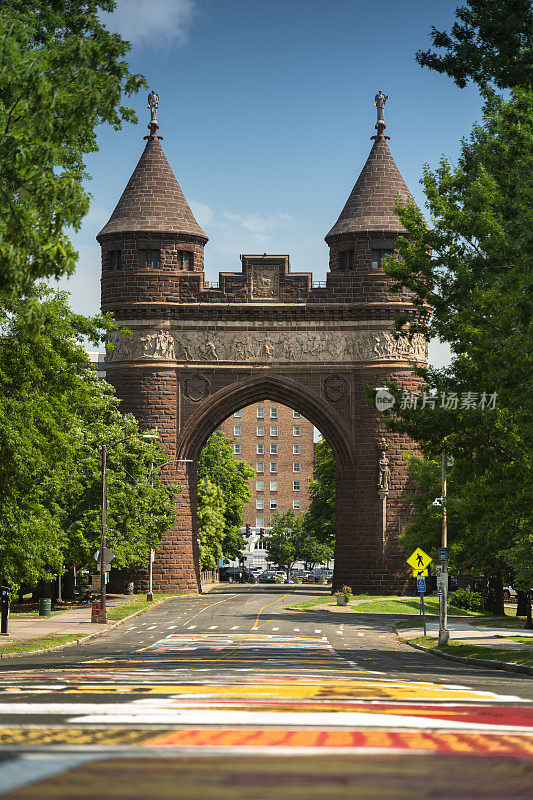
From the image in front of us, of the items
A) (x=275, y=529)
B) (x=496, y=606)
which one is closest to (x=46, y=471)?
(x=496, y=606)

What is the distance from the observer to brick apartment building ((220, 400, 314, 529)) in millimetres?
137625

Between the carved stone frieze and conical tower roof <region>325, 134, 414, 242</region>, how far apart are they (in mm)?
6108

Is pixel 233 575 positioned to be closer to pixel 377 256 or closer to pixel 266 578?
pixel 266 578

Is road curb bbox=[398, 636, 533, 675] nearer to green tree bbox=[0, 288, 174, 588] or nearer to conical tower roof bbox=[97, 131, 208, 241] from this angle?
green tree bbox=[0, 288, 174, 588]

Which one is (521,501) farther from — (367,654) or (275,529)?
(275,529)

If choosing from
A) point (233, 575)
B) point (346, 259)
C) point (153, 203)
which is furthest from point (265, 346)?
point (233, 575)

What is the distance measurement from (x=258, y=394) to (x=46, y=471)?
33.2 metres

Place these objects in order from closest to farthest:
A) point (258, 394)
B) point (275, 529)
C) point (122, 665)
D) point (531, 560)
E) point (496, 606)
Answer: point (122, 665) → point (531, 560) → point (496, 606) → point (258, 394) → point (275, 529)

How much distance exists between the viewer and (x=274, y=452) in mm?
138250

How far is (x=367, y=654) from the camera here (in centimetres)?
2442

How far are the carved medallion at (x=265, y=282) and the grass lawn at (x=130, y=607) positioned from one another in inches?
660

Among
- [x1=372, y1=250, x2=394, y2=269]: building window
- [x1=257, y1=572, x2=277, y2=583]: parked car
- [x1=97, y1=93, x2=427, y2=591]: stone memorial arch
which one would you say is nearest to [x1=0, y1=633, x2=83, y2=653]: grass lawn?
[x1=97, y1=93, x2=427, y2=591]: stone memorial arch

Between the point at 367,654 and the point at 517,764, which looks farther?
the point at 367,654

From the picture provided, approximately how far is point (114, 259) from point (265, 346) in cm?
984
